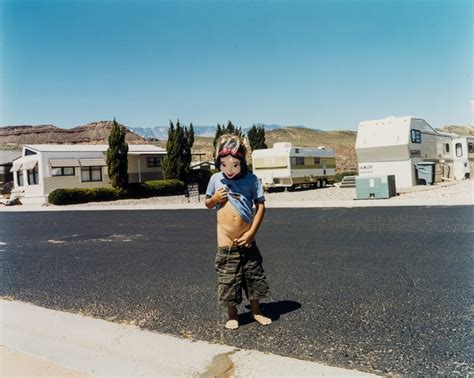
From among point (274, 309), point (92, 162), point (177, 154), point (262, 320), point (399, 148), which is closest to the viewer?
point (262, 320)

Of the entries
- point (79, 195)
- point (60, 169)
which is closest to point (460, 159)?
point (79, 195)

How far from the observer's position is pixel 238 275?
4449mm

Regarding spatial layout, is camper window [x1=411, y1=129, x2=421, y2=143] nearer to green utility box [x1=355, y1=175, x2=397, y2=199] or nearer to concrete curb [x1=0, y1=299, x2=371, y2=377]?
green utility box [x1=355, y1=175, x2=397, y2=199]

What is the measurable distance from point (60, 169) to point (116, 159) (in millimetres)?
3999

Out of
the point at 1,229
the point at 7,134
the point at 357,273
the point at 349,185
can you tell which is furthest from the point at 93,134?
the point at 357,273

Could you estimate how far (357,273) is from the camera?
257 inches

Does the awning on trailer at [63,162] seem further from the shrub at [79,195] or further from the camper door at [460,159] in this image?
the camper door at [460,159]

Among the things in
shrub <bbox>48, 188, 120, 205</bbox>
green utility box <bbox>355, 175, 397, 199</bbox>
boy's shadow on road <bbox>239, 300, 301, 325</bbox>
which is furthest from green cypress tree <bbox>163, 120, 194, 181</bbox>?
boy's shadow on road <bbox>239, 300, 301, 325</bbox>

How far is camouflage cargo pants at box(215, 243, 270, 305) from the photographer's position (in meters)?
4.43

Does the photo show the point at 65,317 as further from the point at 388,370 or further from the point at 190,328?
the point at 388,370

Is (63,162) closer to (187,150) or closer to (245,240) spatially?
(187,150)

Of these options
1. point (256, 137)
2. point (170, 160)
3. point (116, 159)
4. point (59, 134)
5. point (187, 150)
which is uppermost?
point (59, 134)

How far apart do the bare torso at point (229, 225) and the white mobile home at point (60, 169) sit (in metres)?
28.8

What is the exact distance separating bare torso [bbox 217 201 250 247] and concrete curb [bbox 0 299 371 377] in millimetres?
920
